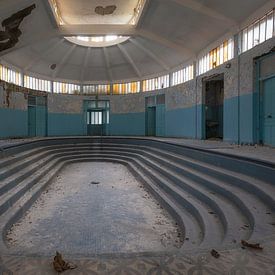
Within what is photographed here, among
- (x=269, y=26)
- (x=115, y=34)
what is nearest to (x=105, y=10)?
(x=115, y=34)

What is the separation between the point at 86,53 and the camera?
58.9ft

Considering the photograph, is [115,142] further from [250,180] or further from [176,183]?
[250,180]

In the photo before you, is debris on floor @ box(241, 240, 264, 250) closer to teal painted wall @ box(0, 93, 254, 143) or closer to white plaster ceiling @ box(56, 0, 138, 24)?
teal painted wall @ box(0, 93, 254, 143)

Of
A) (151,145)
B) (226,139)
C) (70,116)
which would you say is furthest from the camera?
(70,116)

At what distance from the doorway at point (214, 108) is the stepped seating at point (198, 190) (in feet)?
14.6

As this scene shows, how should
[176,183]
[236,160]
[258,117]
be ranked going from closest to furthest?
1. [236,160]
2. [176,183]
3. [258,117]

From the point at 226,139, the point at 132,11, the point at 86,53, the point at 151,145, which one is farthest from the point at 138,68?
the point at 226,139

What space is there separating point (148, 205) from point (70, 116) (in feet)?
47.4

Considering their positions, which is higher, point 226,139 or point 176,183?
point 226,139

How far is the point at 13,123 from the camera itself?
48.8ft

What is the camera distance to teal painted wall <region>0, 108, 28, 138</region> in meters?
13.8

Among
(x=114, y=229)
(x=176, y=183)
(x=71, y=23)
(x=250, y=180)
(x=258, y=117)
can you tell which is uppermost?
(x=71, y=23)

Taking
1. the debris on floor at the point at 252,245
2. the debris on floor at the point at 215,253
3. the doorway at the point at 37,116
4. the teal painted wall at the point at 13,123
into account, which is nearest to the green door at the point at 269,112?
the debris on floor at the point at 252,245

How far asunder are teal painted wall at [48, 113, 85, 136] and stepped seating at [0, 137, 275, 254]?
7.93 metres
